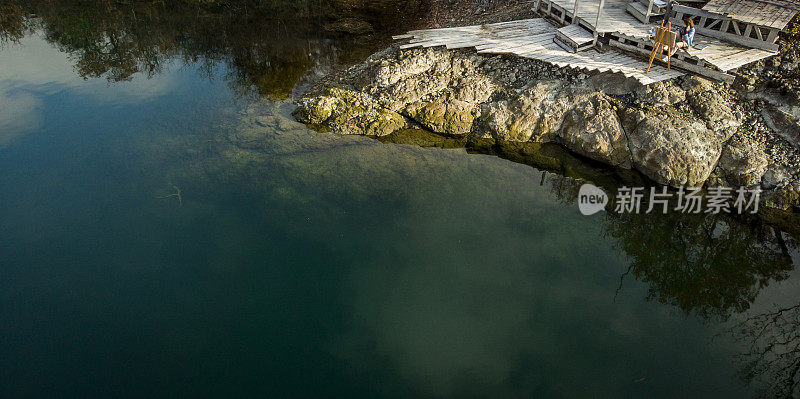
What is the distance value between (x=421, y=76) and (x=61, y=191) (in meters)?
9.58

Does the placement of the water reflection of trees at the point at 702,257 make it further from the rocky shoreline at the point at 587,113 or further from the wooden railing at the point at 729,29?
the wooden railing at the point at 729,29

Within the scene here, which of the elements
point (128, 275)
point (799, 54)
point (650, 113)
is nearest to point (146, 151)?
point (128, 275)

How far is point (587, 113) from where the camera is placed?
12086 mm

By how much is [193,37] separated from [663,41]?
16170 millimetres

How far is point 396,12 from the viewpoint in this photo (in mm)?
19500

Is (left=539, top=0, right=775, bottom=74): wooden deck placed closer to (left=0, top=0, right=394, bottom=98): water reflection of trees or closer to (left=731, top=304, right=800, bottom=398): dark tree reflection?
(left=731, top=304, right=800, bottom=398): dark tree reflection

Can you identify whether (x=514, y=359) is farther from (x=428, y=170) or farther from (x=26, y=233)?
(x=26, y=233)

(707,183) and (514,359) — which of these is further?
(707,183)

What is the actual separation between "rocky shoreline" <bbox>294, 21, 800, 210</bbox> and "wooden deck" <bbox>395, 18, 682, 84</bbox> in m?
0.33

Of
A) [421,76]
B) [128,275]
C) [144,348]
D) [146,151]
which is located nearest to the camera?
[144,348]

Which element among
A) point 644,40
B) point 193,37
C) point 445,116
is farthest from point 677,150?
point 193,37

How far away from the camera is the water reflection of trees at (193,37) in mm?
16203

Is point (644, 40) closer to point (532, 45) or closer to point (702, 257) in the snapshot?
point (532, 45)

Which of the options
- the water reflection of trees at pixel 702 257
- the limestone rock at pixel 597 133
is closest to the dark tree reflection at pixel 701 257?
the water reflection of trees at pixel 702 257
